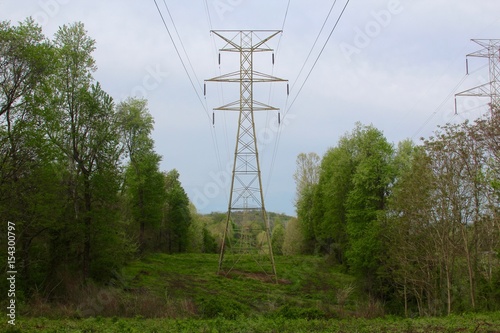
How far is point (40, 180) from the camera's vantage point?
27.5 meters

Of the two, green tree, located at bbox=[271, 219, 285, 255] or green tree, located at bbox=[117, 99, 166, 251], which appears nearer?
green tree, located at bbox=[117, 99, 166, 251]

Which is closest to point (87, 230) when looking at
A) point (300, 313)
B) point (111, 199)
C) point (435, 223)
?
point (111, 199)

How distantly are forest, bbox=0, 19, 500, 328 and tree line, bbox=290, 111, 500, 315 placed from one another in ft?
0.28

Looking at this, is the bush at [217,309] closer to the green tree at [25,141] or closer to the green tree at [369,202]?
the green tree at [25,141]

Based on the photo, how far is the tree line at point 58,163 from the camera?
2639 cm

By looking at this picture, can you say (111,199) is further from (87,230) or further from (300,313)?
(300,313)

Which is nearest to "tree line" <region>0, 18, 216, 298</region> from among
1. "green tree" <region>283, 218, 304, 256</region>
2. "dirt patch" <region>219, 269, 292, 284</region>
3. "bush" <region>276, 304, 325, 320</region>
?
"dirt patch" <region>219, 269, 292, 284</region>

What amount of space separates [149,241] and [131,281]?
26259 millimetres

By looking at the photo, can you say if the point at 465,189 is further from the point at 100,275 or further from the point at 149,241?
the point at 149,241

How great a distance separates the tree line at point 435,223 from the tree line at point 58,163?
19.9 meters

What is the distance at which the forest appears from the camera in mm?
26500

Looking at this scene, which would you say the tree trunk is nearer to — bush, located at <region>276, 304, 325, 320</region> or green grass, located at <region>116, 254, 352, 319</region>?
green grass, located at <region>116, 254, 352, 319</region>

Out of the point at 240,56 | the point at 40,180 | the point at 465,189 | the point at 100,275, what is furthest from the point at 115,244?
the point at 465,189

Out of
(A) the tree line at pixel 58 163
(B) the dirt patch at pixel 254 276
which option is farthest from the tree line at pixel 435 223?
(A) the tree line at pixel 58 163
